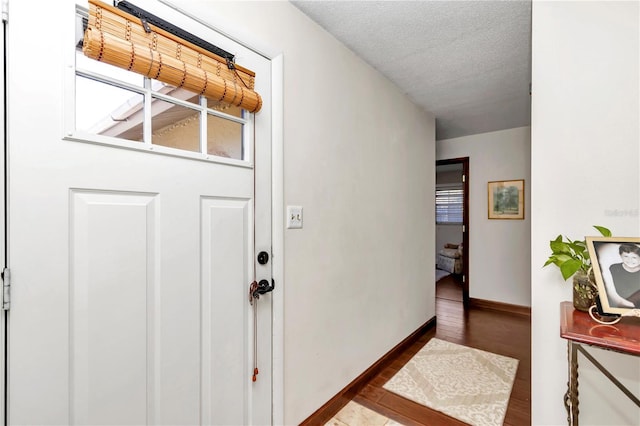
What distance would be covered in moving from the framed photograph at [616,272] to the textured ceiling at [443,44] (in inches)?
51.7

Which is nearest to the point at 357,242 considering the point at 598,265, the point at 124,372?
the point at 598,265

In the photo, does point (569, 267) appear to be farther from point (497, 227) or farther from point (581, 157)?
point (497, 227)

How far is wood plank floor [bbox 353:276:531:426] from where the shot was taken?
181 centimetres

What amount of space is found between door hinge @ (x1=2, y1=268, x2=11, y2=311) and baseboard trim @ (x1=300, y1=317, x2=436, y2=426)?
144 cm

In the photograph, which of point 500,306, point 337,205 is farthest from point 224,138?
point 500,306

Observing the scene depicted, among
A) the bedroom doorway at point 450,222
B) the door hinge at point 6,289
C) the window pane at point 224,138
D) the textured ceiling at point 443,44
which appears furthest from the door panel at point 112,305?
the bedroom doorway at point 450,222

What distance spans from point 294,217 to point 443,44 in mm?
1495

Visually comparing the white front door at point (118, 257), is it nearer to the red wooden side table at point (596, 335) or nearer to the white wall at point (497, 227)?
the red wooden side table at point (596, 335)

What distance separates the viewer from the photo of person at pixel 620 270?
937mm

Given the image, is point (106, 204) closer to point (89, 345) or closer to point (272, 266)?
point (89, 345)

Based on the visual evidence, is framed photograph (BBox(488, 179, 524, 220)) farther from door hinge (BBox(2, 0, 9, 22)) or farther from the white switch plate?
door hinge (BBox(2, 0, 9, 22))

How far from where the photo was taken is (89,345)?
36.8 inches

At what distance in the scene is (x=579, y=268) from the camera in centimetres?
110

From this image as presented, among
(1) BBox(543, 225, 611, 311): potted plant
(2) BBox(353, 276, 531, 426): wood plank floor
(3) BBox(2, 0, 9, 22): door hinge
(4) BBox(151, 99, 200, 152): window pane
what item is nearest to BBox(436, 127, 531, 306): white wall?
(2) BBox(353, 276, 531, 426): wood plank floor
